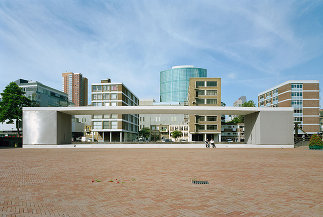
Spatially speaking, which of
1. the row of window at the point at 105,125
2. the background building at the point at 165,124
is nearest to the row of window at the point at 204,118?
the row of window at the point at 105,125

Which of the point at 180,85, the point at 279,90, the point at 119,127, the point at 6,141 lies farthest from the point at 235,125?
the point at 180,85

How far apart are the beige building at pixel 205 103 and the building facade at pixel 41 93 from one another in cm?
5573

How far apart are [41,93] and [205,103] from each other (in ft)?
203

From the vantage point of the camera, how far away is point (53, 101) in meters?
98.3

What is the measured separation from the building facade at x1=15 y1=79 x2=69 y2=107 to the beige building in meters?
55.7

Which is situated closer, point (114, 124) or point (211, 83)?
point (114, 124)

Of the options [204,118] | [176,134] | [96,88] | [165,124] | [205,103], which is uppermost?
[96,88]

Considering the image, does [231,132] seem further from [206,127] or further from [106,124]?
[106,124]

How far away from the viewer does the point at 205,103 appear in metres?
74.4

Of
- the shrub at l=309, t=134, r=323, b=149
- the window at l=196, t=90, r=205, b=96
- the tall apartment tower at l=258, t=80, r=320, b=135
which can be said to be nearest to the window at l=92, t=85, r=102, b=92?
the window at l=196, t=90, r=205, b=96

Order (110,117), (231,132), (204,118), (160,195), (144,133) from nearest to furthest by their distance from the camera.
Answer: (160,195) < (110,117) < (204,118) < (231,132) < (144,133)

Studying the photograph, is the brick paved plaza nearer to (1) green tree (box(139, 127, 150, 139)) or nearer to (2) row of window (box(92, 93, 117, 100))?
(2) row of window (box(92, 93, 117, 100))

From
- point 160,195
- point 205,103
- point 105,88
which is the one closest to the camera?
point 160,195

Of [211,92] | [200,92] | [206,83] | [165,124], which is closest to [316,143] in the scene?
[211,92]
